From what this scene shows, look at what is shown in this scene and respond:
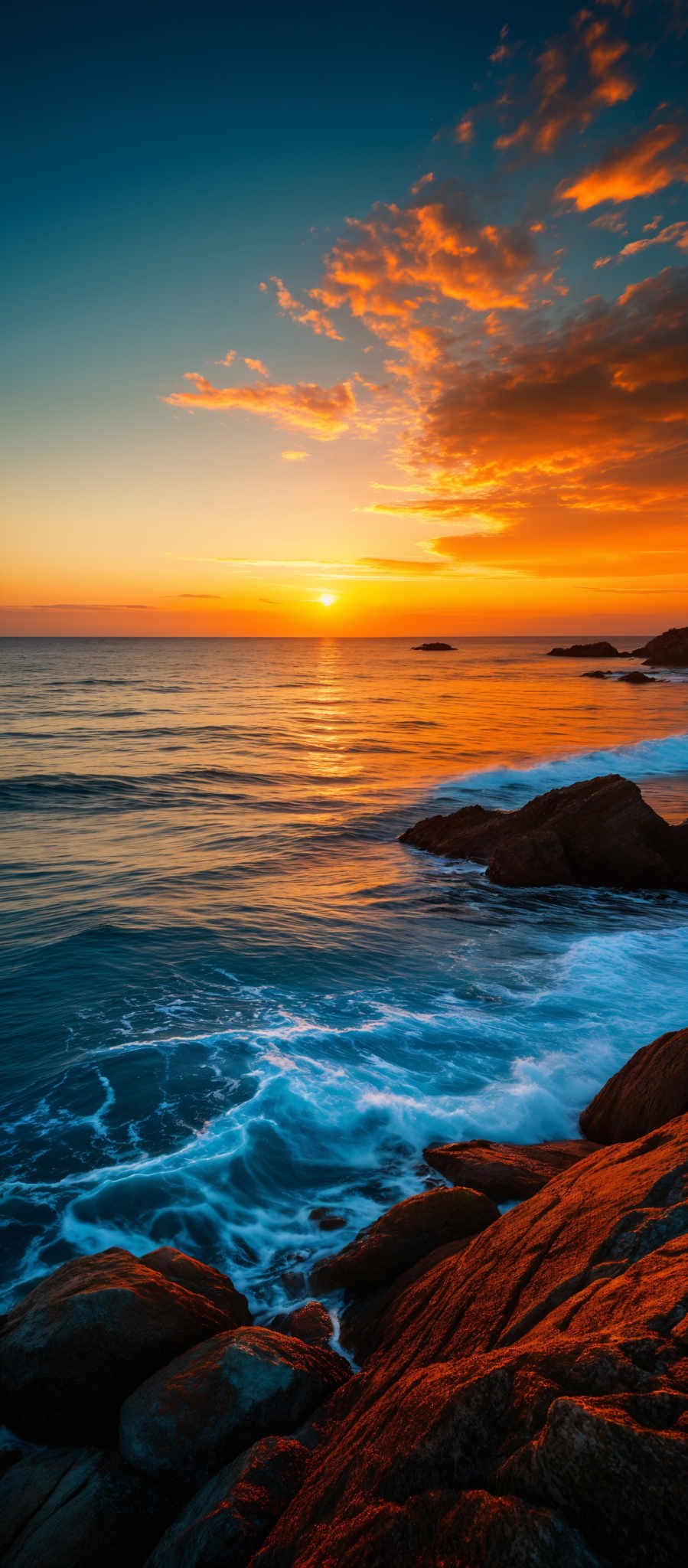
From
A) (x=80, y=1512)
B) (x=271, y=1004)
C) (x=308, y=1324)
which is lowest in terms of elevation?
(x=271, y=1004)

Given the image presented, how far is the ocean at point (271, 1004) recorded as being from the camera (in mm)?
7387

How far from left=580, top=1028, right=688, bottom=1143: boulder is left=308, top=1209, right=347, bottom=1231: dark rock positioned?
10.1 feet

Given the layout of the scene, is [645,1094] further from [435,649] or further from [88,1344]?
[435,649]

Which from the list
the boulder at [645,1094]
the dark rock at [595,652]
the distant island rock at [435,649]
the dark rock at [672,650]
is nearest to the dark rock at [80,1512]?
the boulder at [645,1094]

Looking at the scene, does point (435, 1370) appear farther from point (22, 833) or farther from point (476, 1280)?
point (22, 833)

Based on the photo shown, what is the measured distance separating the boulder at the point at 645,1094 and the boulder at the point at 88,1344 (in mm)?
4412

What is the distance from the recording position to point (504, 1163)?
6855 millimetres

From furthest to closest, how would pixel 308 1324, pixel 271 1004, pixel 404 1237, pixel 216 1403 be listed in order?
1. pixel 271 1004
2. pixel 404 1237
3. pixel 308 1324
4. pixel 216 1403

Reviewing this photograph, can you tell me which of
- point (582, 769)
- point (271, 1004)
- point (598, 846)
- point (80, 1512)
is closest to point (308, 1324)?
point (80, 1512)

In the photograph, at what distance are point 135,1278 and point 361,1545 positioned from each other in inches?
105

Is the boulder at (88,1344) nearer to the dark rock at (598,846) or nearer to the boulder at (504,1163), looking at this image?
the boulder at (504,1163)

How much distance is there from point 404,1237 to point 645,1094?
2.97m

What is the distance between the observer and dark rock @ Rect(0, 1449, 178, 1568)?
356 cm

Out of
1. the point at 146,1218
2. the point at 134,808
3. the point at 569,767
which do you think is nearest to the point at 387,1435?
the point at 146,1218
